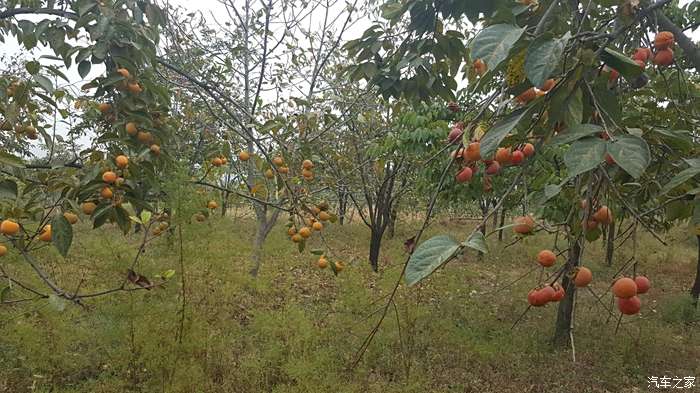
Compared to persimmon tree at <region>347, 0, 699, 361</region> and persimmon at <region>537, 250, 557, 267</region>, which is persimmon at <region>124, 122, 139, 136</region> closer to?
persimmon tree at <region>347, 0, 699, 361</region>

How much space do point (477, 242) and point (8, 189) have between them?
125cm

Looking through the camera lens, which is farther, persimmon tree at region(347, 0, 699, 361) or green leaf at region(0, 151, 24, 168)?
green leaf at region(0, 151, 24, 168)

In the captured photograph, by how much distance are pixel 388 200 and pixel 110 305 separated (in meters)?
4.45

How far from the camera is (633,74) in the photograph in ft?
2.12

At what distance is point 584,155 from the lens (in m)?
0.53

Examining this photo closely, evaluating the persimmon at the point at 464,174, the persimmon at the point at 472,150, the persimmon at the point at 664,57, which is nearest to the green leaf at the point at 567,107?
the persimmon at the point at 472,150

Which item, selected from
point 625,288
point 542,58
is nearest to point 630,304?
point 625,288

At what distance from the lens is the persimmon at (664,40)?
2.80 feet

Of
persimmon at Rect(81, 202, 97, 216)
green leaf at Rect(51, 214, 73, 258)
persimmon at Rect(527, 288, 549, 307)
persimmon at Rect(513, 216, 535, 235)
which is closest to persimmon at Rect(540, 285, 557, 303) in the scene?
persimmon at Rect(527, 288, 549, 307)

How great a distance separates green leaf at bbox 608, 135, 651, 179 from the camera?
1.60 ft

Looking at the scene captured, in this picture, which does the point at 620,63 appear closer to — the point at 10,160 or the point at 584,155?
the point at 584,155

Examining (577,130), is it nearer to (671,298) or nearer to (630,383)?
(630,383)

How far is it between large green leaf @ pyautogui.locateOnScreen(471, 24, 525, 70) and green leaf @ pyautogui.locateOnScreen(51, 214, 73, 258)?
1.10 metres

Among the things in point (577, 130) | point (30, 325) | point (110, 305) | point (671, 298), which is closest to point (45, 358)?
point (30, 325)
